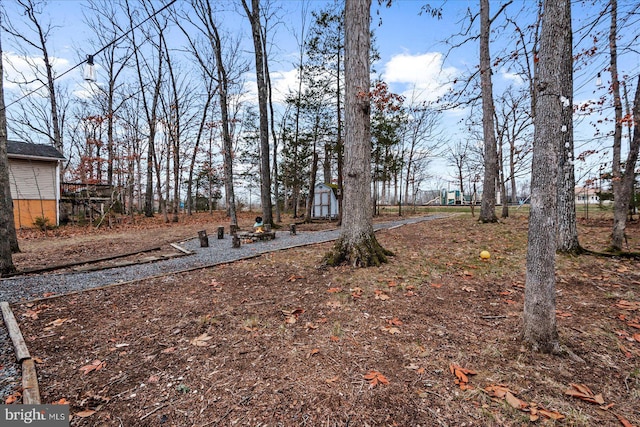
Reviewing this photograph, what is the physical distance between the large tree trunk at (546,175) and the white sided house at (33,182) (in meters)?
16.3

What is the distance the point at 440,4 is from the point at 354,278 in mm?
4663

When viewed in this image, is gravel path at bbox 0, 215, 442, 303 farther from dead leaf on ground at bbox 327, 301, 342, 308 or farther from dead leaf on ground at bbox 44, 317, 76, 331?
dead leaf on ground at bbox 327, 301, 342, 308

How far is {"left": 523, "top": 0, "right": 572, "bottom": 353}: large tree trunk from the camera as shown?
6.76 feet

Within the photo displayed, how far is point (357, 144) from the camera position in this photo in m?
4.53

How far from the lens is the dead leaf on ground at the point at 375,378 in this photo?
1.89 metres

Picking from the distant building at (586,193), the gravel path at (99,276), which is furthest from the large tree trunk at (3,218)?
the distant building at (586,193)

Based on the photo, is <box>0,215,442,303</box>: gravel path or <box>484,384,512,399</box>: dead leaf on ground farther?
<box>0,215,442,303</box>: gravel path

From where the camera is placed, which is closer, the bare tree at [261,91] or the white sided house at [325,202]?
the bare tree at [261,91]

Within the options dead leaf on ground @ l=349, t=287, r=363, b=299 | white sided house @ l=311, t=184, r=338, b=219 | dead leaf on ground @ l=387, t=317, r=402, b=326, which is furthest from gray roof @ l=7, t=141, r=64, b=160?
dead leaf on ground @ l=387, t=317, r=402, b=326

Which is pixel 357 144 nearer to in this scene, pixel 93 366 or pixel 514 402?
pixel 514 402

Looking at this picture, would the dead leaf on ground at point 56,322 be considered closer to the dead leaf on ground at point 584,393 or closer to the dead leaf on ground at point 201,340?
the dead leaf on ground at point 201,340

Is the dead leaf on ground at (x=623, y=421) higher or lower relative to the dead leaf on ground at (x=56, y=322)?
lower

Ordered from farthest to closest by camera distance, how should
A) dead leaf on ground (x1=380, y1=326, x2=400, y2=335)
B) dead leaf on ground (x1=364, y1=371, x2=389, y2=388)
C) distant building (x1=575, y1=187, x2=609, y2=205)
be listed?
distant building (x1=575, y1=187, x2=609, y2=205), dead leaf on ground (x1=380, y1=326, x2=400, y2=335), dead leaf on ground (x1=364, y1=371, x2=389, y2=388)

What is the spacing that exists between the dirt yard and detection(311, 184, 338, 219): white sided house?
40.5ft
